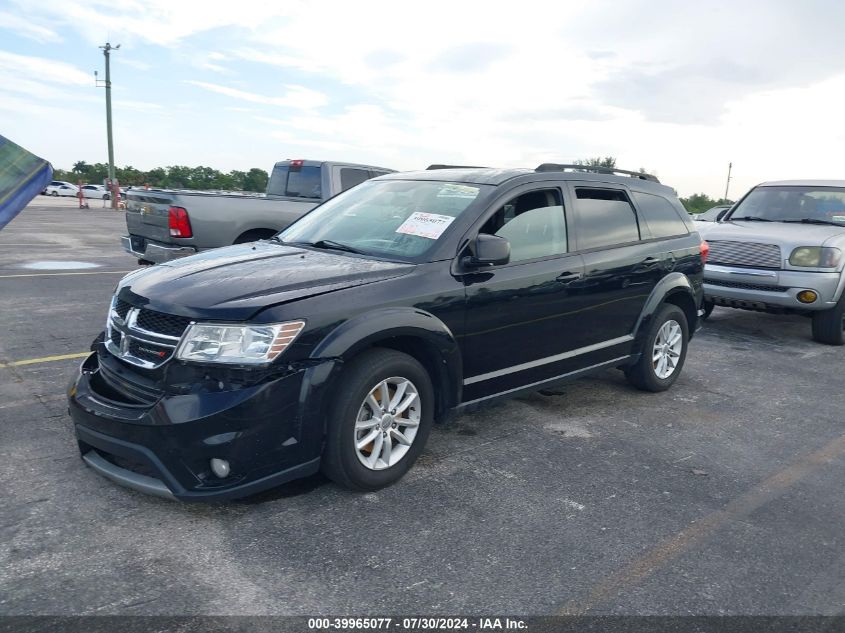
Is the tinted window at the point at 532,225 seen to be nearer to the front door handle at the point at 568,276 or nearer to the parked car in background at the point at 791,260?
the front door handle at the point at 568,276

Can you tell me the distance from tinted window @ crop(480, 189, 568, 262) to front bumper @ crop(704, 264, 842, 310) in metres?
4.34

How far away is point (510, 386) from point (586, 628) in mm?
1952

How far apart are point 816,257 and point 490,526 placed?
6.29 m

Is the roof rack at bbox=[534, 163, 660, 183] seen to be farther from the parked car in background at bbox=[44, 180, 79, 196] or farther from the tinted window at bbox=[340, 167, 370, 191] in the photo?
the parked car in background at bbox=[44, 180, 79, 196]

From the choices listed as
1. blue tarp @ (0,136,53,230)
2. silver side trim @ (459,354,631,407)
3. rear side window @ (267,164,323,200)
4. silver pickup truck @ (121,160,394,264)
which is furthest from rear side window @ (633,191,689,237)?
rear side window @ (267,164,323,200)

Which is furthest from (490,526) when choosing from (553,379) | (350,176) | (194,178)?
(194,178)

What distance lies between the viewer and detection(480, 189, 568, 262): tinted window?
4.45 m

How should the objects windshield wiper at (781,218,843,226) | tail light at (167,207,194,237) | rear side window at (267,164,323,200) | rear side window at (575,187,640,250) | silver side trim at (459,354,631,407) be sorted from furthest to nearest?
rear side window at (267,164,323,200) → windshield wiper at (781,218,843,226) → tail light at (167,207,194,237) → rear side window at (575,187,640,250) → silver side trim at (459,354,631,407)

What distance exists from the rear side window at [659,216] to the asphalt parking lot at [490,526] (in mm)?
1492

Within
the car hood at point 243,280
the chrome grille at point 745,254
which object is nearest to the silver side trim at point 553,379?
the car hood at point 243,280

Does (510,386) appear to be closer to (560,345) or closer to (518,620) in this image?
(560,345)

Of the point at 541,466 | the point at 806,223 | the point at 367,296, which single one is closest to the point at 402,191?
the point at 367,296

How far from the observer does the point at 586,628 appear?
8.79 feet

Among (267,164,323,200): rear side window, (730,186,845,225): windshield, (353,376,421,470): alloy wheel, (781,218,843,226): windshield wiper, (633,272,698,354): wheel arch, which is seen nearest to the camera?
(353,376,421,470): alloy wheel
